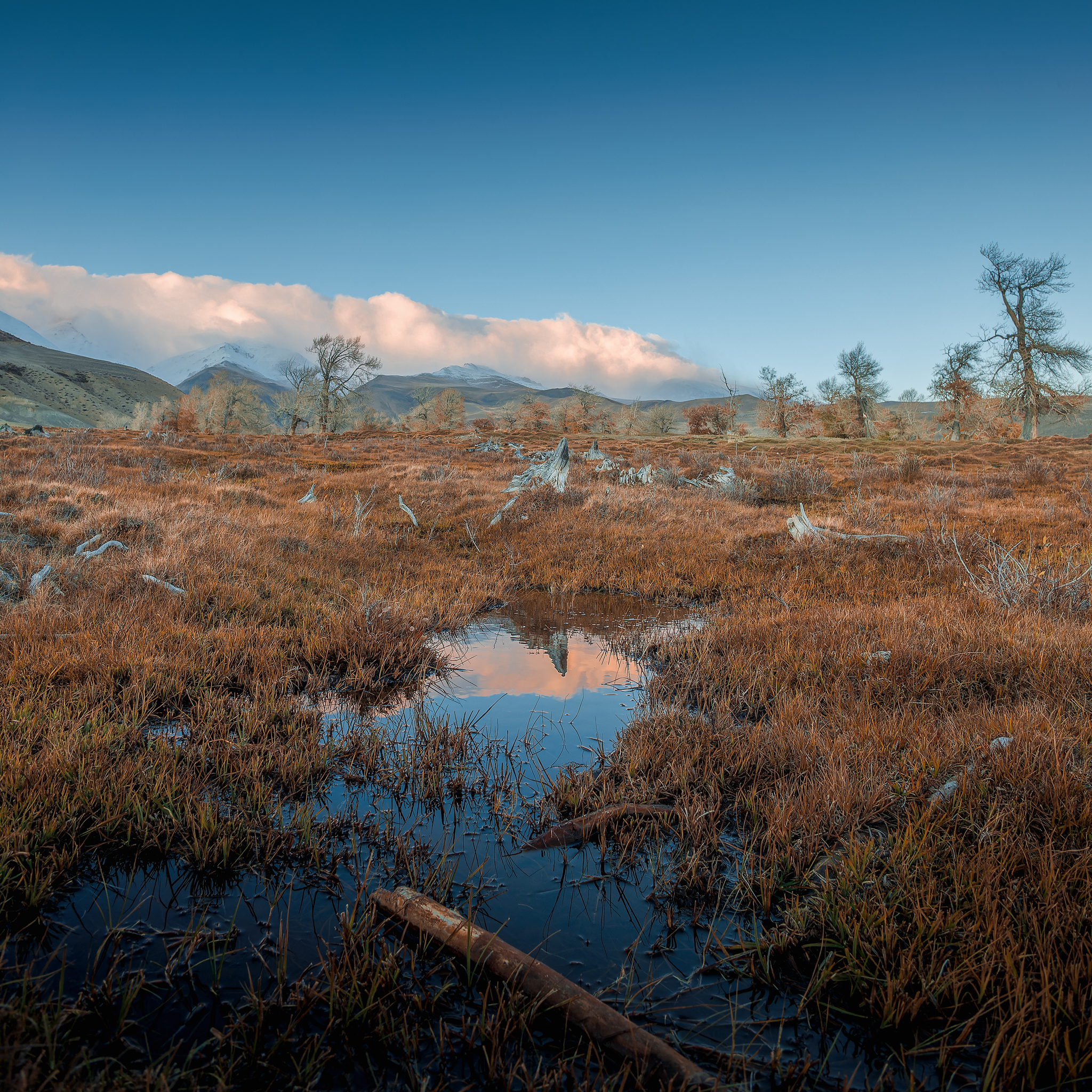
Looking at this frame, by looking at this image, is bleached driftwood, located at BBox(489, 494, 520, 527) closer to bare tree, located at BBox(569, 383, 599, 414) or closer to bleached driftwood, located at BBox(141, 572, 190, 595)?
bleached driftwood, located at BBox(141, 572, 190, 595)

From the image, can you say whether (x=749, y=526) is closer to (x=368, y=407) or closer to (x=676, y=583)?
(x=676, y=583)

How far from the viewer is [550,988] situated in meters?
1.82

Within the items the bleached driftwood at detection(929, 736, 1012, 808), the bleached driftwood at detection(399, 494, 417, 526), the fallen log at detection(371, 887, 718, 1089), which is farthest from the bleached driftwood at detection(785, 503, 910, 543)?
the fallen log at detection(371, 887, 718, 1089)

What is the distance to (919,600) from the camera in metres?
6.45

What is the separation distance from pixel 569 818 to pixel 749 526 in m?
9.38

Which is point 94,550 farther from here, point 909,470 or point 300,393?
point 300,393

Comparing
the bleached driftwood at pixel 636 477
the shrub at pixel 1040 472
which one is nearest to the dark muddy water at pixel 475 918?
the bleached driftwood at pixel 636 477

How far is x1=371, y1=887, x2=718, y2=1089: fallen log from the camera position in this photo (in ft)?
5.23

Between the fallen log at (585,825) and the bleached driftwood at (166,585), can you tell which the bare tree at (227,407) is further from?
the fallen log at (585,825)

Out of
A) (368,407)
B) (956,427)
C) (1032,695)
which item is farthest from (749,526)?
(368,407)

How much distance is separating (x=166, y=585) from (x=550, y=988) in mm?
5944

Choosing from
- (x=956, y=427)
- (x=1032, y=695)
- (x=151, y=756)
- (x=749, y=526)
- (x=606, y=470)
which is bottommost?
(x=151, y=756)

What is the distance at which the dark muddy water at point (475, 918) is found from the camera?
6.00 feet

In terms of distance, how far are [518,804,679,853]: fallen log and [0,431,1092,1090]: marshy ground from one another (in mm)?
56
